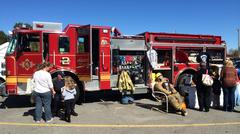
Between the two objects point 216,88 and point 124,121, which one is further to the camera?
point 216,88

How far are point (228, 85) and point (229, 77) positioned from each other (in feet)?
0.83

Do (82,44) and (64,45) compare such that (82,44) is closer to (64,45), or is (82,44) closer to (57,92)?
(64,45)

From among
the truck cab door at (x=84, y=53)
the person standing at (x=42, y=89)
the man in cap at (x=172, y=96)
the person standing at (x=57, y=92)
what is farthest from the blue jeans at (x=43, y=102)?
the man in cap at (x=172, y=96)

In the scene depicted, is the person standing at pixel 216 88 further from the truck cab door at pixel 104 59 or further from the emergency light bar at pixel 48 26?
the emergency light bar at pixel 48 26

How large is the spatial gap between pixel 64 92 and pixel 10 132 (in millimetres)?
1928

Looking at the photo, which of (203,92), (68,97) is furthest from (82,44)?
(203,92)

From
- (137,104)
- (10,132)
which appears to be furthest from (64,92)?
(137,104)

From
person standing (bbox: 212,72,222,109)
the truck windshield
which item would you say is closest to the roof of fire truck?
person standing (bbox: 212,72,222,109)

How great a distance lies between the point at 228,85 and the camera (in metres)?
10.5

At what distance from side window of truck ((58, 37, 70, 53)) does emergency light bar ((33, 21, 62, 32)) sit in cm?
35

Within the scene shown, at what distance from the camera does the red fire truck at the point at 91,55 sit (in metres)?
11.3

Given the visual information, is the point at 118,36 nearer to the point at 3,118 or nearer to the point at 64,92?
the point at 64,92

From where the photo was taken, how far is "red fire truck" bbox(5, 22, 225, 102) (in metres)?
11.3

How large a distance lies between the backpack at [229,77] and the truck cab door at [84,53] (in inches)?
175
